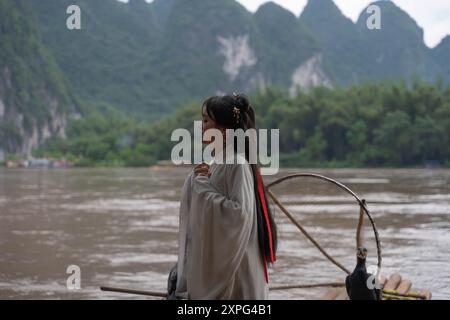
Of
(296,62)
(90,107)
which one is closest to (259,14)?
(296,62)

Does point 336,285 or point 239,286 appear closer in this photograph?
point 239,286

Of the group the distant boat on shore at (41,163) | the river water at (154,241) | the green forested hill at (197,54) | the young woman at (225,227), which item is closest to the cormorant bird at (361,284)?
the young woman at (225,227)

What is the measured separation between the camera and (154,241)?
713 cm

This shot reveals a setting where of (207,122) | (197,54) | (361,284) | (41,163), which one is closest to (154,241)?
(361,284)

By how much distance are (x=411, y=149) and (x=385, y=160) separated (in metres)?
1.17

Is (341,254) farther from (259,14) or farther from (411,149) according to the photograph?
(259,14)

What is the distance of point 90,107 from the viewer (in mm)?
59125

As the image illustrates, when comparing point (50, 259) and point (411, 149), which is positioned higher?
point (411, 149)

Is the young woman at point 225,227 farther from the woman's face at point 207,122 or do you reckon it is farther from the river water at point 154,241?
the river water at point 154,241

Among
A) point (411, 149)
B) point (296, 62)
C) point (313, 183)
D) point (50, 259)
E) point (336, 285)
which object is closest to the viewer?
point (336, 285)

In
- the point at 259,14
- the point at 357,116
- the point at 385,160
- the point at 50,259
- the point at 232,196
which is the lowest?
the point at 50,259

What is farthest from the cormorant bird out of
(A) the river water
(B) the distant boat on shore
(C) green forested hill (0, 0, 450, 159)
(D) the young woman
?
(C) green forested hill (0, 0, 450, 159)

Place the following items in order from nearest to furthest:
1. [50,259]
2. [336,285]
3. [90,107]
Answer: [336,285], [50,259], [90,107]

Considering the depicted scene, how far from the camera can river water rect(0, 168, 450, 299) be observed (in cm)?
506
